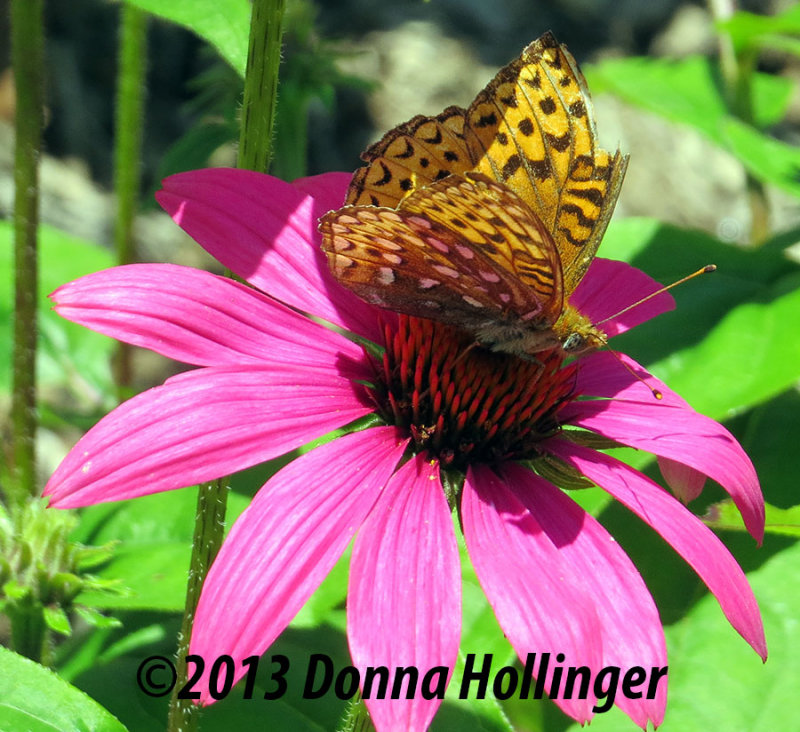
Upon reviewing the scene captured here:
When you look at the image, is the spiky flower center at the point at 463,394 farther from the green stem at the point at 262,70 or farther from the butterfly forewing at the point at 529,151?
the green stem at the point at 262,70

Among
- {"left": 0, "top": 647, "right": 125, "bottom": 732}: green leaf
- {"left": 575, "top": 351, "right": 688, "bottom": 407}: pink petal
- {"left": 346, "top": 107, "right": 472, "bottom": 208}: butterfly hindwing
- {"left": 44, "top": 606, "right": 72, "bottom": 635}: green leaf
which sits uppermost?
{"left": 346, "top": 107, "right": 472, "bottom": 208}: butterfly hindwing

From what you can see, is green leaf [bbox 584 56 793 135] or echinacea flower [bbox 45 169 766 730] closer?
echinacea flower [bbox 45 169 766 730]

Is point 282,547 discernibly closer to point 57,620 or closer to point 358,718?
point 358,718

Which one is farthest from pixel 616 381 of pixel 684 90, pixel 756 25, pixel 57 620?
pixel 684 90

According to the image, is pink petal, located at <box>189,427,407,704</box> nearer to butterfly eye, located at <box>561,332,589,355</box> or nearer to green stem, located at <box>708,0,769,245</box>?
butterfly eye, located at <box>561,332,589,355</box>

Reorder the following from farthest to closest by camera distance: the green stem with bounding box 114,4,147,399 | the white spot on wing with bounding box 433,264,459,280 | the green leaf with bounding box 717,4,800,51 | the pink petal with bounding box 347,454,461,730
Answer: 1. the green leaf with bounding box 717,4,800,51
2. the green stem with bounding box 114,4,147,399
3. the white spot on wing with bounding box 433,264,459,280
4. the pink petal with bounding box 347,454,461,730

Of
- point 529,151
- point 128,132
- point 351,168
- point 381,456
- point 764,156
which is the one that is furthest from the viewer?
point 351,168

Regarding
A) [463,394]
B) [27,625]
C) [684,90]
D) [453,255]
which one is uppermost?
[684,90]

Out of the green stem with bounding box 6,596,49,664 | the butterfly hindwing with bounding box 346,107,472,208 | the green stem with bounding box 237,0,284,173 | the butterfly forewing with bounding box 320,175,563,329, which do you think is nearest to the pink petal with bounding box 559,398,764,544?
the butterfly forewing with bounding box 320,175,563,329
